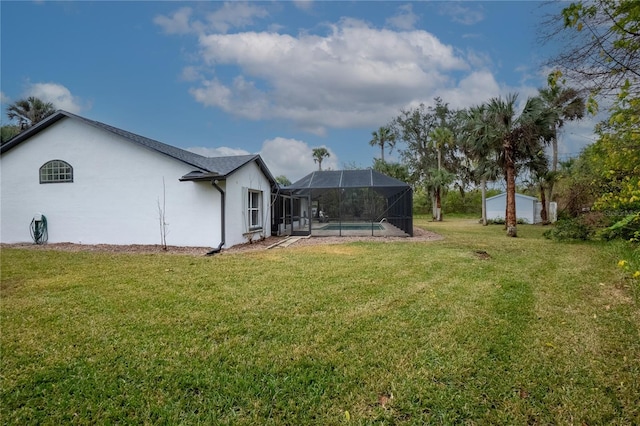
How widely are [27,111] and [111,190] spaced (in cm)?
1728

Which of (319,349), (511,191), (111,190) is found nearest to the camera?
(319,349)

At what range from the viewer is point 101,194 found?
38.0 ft

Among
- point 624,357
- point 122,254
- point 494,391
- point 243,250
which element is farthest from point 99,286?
point 624,357

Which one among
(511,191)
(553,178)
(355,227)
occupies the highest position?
(553,178)

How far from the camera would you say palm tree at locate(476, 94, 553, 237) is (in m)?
14.6

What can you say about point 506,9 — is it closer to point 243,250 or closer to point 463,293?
point 463,293

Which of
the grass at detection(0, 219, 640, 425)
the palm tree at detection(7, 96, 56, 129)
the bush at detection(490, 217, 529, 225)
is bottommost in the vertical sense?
the grass at detection(0, 219, 640, 425)

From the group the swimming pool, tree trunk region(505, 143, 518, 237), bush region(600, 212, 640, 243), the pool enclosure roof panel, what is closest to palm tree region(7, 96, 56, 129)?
the pool enclosure roof panel

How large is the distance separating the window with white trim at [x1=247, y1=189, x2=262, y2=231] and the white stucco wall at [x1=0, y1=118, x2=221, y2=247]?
229 cm

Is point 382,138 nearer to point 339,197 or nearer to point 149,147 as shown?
point 339,197

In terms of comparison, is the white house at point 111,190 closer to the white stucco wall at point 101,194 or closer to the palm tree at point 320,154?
the white stucco wall at point 101,194

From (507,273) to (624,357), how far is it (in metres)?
3.87

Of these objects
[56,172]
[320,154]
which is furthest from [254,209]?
[320,154]

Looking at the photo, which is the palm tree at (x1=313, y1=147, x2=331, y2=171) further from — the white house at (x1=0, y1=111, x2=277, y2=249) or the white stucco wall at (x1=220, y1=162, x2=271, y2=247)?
the white house at (x1=0, y1=111, x2=277, y2=249)
